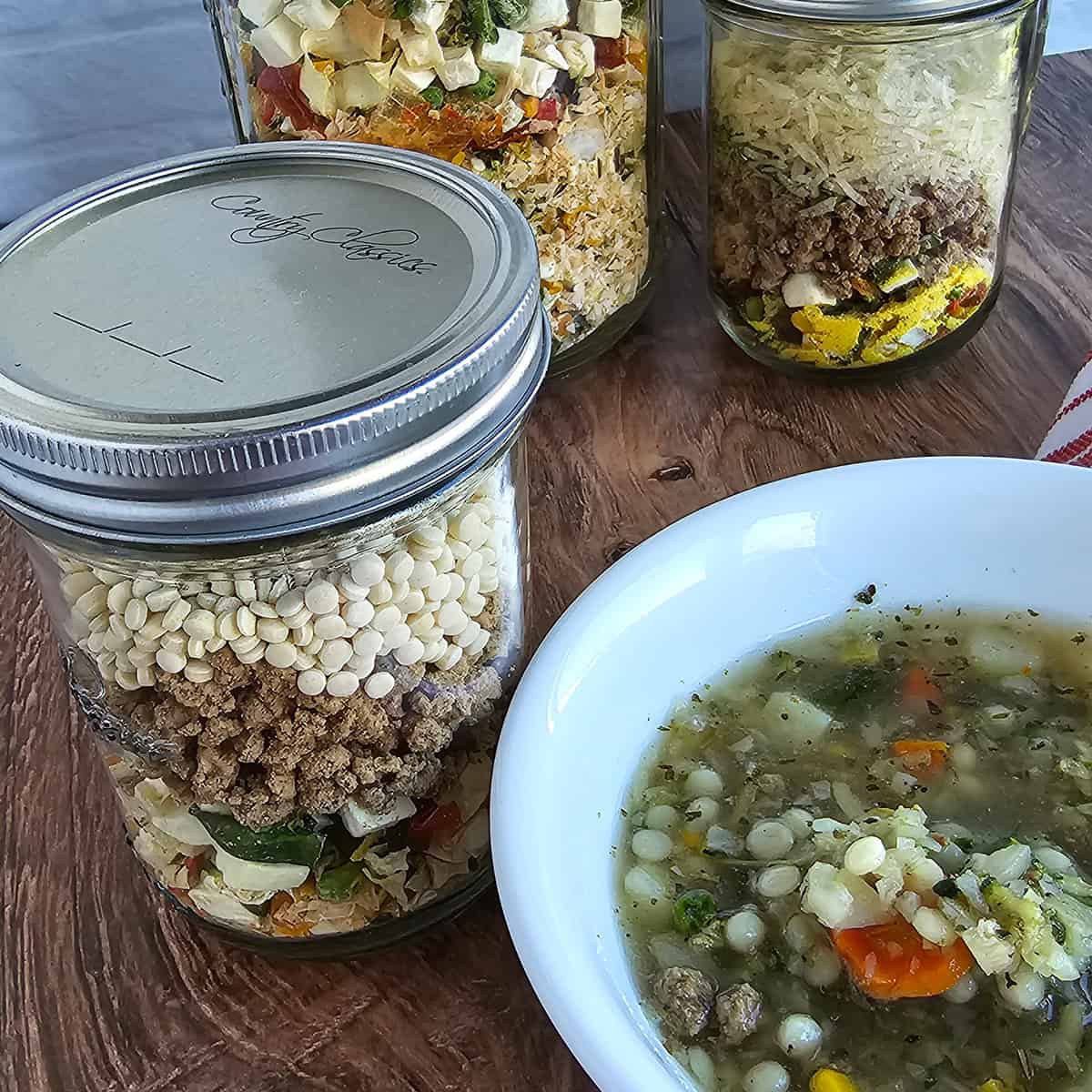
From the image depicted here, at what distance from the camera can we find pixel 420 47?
31.3 inches

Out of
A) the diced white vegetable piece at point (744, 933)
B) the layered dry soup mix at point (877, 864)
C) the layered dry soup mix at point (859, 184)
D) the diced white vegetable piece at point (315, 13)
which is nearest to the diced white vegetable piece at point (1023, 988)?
the layered dry soup mix at point (877, 864)

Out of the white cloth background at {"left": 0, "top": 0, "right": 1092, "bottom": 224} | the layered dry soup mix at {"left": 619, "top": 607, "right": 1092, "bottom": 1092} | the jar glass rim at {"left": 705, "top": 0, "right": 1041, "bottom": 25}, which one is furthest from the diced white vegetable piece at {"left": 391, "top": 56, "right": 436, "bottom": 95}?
the white cloth background at {"left": 0, "top": 0, "right": 1092, "bottom": 224}

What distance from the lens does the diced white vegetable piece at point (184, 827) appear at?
0.62 m

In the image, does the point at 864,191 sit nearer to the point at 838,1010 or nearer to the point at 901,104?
the point at 901,104

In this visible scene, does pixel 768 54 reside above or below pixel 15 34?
above

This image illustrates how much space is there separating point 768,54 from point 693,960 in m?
0.60

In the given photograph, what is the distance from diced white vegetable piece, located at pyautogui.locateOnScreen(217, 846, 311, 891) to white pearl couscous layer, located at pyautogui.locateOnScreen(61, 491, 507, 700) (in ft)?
0.31

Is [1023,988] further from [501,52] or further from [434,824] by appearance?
[501,52]

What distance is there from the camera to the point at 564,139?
2.93 ft

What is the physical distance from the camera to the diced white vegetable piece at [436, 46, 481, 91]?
2.64 ft

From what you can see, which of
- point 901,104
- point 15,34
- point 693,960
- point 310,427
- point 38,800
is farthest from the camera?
point 15,34

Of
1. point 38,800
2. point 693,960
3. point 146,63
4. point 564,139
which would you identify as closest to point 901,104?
point 564,139

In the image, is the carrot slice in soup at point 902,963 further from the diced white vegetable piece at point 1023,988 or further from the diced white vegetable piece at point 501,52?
the diced white vegetable piece at point 501,52

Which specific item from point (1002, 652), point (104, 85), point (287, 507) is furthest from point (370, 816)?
point (104, 85)
